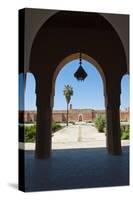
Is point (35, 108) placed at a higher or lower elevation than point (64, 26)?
lower

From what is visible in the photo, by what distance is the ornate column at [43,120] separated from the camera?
10133mm

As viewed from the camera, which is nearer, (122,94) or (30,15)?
(30,15)

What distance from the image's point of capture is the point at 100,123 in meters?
10.7

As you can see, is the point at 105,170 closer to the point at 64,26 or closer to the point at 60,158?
the point at 60,158

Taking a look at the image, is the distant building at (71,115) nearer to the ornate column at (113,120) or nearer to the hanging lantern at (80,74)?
the ornate column at (113,120)

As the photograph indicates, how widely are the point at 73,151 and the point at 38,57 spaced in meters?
1.74

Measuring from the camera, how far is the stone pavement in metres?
10.2

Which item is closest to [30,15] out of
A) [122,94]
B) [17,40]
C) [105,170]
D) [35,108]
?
[17,40]

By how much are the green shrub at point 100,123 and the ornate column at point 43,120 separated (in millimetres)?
941

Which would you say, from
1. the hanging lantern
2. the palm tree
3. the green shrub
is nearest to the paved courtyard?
the green shrub

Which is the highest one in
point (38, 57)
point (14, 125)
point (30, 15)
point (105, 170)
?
point (30, 15)

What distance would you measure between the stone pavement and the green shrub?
0.09m

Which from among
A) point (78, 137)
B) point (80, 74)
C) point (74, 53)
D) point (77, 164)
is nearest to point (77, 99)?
point (80, 74)

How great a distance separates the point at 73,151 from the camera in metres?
10.4
